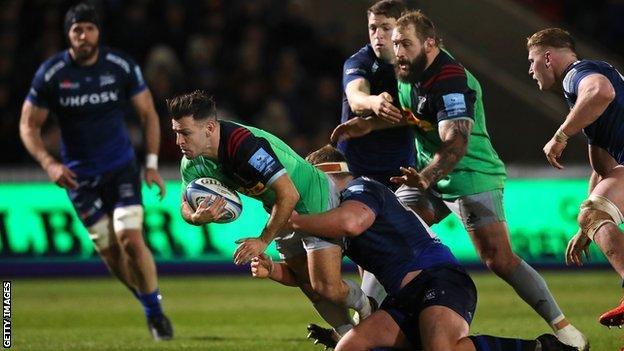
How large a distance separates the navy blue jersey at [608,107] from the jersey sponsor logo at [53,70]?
4465 mm

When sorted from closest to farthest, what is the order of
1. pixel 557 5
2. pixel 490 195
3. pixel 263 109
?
pixel 490 195 < pixel 263 109 < pixel 557 5

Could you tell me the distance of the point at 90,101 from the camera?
1012cm

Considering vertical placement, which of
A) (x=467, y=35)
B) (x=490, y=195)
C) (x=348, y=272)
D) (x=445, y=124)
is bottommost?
(x=348, y=272)

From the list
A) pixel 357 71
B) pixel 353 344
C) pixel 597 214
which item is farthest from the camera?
pixel 357 71

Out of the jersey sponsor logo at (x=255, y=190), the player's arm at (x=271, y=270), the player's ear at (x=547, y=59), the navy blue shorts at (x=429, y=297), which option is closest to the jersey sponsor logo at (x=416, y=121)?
the player's ear at (x=547, y=59)

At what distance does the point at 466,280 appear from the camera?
6.69 m

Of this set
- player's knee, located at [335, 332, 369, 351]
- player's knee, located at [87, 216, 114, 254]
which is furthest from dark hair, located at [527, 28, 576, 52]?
player's knee, located at [87, 216, 114, 254]

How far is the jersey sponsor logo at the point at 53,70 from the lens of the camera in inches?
397

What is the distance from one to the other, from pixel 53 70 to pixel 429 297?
4.72m

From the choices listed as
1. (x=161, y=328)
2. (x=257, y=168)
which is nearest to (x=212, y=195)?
(x=257, y=168)

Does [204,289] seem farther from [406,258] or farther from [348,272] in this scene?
[406,258]

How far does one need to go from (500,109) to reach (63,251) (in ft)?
24.2

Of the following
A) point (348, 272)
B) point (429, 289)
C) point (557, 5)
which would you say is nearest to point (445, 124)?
point (429, 289)

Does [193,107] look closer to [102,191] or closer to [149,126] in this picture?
[149,126]
